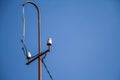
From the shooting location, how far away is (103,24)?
321 cm

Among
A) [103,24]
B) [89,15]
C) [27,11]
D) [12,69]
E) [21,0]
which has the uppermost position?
[21,0]

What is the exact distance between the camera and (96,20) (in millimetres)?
3217

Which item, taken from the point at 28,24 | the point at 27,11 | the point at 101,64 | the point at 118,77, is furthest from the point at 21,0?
the point at 118,77

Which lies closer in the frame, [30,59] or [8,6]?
[30,59]

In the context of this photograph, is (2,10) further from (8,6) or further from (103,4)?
(103,4)

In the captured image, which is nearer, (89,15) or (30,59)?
(30,59)

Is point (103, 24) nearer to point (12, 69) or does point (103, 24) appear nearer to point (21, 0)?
point (21, 0)

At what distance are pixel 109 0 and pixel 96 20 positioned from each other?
0.39 metres

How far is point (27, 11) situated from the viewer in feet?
10.4

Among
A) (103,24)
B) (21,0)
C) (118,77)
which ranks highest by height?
(21,0)

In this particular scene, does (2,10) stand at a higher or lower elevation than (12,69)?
higher

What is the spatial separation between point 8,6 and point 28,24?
1.42 ft

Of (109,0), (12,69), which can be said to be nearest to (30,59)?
(12,69)

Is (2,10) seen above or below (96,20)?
above
